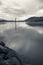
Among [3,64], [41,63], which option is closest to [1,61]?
[3,64]

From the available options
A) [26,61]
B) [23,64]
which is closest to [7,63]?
[23,64]

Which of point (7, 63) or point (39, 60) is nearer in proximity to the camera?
point (7, 63)

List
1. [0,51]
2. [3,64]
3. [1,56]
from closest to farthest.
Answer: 1. [3,64]
2. [1,56]
3. [0,51]

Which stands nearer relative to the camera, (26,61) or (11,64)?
(11,64)

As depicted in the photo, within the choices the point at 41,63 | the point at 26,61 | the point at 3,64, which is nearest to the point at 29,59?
the point at 26,61

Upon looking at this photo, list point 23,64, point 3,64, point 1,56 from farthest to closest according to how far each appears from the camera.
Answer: point 1,56, point 23,64, point 3,64

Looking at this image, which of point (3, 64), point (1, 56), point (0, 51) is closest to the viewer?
point (3, 64)

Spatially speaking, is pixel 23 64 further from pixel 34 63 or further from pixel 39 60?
pixel 39 60

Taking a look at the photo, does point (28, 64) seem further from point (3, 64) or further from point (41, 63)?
point (3, 64)

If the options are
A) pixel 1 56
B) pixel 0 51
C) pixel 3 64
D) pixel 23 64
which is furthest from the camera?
pixel 0 51

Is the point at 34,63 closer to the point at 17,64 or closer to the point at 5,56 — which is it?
the point at 17,64
